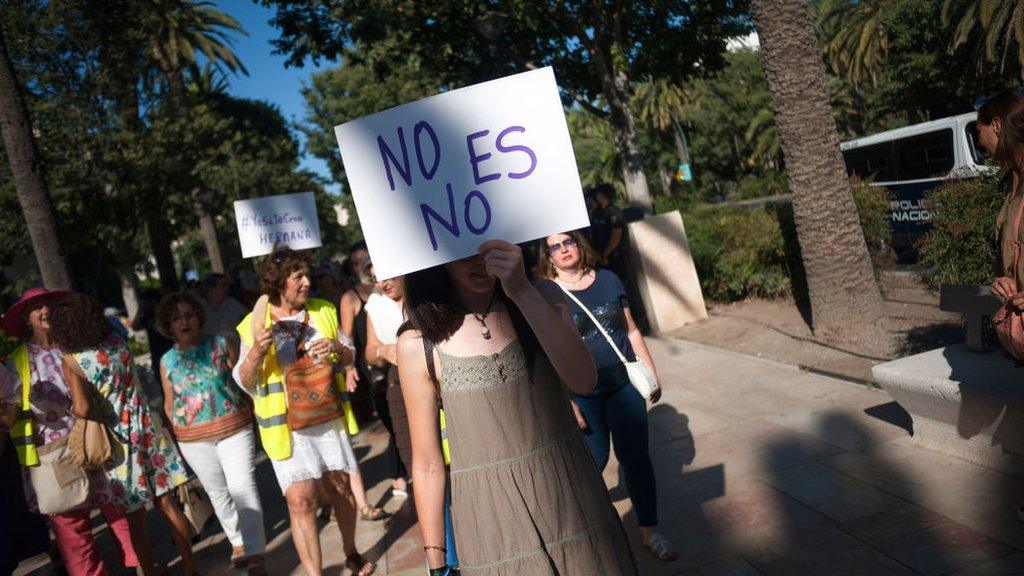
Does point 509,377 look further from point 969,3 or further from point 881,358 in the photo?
point 969,3

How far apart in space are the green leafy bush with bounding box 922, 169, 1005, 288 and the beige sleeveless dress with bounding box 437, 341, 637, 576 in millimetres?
3629

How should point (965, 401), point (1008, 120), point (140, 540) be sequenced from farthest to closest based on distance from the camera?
point (140, 540) → point (965, 401) → point (1008, 120)

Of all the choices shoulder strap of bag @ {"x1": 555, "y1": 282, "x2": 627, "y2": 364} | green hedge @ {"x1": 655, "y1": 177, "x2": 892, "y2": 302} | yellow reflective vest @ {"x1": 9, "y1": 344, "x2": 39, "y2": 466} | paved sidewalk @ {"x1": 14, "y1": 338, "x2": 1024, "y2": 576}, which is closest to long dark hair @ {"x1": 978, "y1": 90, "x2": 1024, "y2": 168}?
paved sidewalk @ {"x1": 14, "y1": 338, "x2": 1024, "y2": 576}

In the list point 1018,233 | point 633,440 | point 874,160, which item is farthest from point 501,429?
point 874,160

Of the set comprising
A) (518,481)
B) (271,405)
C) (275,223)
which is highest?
(275,223)

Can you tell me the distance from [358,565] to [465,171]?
305 centimetres

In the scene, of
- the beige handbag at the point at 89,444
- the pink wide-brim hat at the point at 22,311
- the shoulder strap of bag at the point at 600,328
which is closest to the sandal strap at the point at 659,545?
the shoulder strap of bag at the point at 600,328

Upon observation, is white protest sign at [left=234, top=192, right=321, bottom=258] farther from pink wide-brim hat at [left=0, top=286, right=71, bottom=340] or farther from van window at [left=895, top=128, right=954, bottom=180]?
van window at [left=895, top=128, right=954, bottom=180]

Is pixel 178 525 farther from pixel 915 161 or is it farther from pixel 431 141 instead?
pixel 915 161

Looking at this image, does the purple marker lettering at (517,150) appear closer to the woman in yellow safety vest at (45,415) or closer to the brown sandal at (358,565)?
the brown sandal at (358,565)

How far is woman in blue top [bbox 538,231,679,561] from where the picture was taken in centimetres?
373

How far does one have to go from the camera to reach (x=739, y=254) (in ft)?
33.6

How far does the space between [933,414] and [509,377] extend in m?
3.21

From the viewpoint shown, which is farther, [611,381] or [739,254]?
[739,254]
